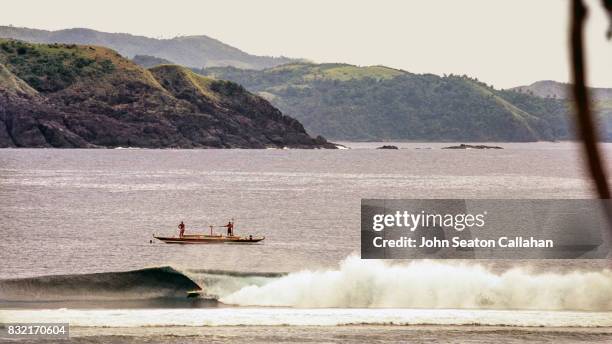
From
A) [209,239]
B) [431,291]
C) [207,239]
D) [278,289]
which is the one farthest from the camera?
[207,239]

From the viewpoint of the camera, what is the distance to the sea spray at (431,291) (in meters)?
57.9

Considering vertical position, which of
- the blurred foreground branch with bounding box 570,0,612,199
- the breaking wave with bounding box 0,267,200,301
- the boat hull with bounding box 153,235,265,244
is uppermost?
the blurred foreground branch with bounding box 570,0,612,199

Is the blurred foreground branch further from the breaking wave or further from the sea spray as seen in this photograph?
the breaking wave

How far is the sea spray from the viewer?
57938 mm

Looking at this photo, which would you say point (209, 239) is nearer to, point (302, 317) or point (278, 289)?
point (278, 289)

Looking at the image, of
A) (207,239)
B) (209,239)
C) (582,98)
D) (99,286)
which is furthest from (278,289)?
(582,98)

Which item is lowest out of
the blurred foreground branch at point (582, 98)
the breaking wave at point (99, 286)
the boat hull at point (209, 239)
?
the breaking wave at point (99, 286)

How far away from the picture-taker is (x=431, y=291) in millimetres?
60594

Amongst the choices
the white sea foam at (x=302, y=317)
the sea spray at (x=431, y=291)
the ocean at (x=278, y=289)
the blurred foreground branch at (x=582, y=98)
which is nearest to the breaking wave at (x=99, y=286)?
the ocean at (x=278, y=289)

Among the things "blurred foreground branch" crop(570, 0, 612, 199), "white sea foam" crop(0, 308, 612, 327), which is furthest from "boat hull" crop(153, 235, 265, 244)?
"blurred foreground branch" crop(570, 0, 612, 199)

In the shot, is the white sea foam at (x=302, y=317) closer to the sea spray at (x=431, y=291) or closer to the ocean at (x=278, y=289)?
the ocean at (x=278, y=289)

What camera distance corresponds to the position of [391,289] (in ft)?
199

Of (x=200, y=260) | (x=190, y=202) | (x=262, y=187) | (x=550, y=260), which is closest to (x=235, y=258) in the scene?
(x=200, y=260)

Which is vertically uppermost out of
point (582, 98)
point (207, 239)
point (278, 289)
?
point (582, 98)
